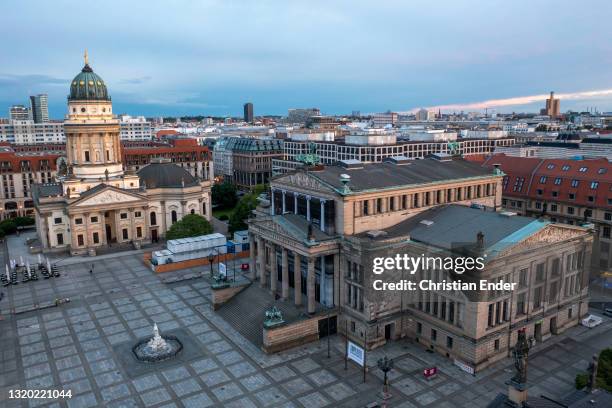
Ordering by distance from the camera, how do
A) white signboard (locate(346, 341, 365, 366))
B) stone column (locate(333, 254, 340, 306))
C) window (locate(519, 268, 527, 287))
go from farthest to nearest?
stone column (locate(333, 254, 340, 306)) < window (locate(519, 268, 527, 287)) < white signboard (locate(346, 341, 365, 366))

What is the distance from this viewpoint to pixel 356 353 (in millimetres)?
55156

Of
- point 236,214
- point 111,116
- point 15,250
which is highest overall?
point 111,116

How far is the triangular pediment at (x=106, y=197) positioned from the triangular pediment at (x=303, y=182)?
5115 centimetres

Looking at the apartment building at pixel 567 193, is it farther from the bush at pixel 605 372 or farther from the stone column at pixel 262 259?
the stone column at pixel 262 259

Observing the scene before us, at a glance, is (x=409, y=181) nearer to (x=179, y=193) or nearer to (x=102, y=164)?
(x=179, y=193)

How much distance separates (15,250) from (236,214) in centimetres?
5158

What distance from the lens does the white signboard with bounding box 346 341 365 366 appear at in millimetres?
54281

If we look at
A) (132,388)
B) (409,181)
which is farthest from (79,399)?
(409,181)

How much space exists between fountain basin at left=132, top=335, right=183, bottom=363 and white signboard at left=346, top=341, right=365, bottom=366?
21.8 meters

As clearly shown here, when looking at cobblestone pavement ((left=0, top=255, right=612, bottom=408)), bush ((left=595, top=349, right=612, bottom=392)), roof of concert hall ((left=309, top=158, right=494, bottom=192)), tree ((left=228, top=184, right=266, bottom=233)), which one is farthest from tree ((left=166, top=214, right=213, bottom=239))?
bush ((left=595, top=349, right=612, bottom=392))

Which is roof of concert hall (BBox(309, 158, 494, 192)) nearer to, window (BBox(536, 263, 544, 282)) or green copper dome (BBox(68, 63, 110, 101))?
window (BBox(536, 263, 544, 282))

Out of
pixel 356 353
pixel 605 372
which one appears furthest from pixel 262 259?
pixel 605 372

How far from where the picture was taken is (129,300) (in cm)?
7919

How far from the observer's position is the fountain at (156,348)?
59.1 meters
